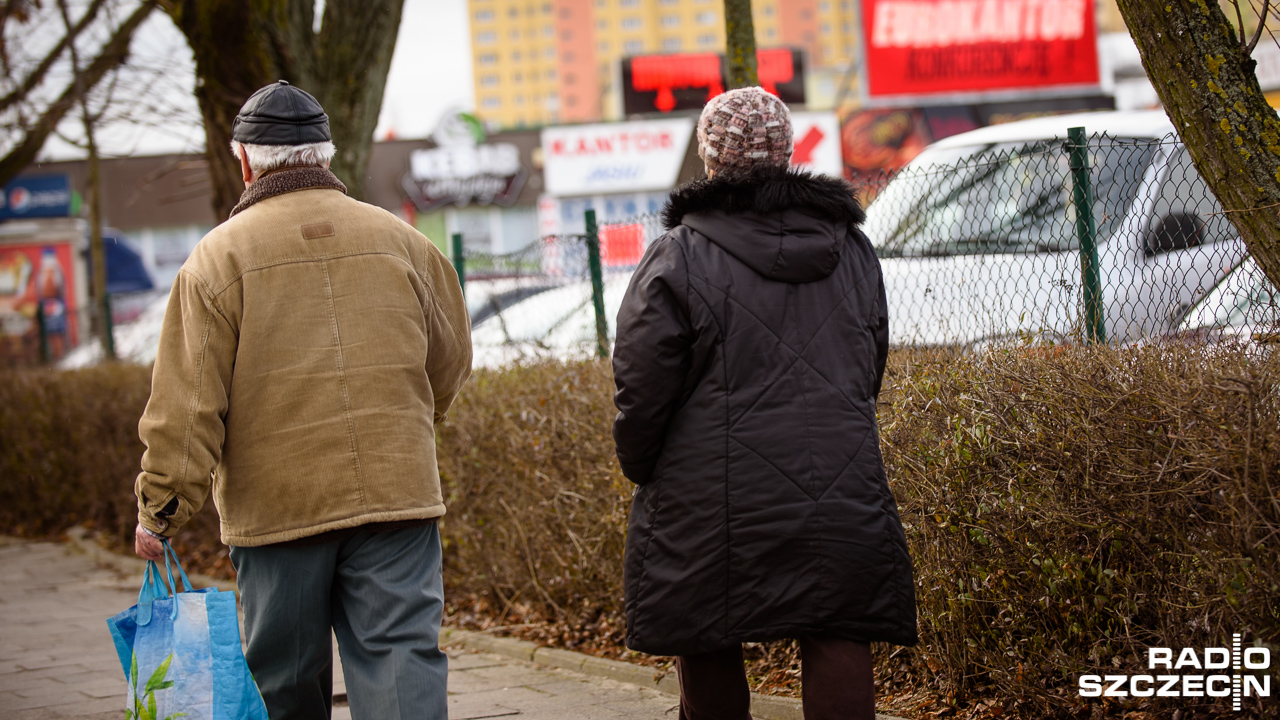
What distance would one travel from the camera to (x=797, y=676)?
435 cm

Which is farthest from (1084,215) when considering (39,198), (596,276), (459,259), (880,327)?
(39,198)

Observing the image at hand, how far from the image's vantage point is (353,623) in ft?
9.16

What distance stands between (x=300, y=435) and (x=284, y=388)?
0.12 m

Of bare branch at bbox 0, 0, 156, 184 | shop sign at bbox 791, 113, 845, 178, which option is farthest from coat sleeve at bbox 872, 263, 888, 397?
shop sign at bbox 791, 113, 845, 178

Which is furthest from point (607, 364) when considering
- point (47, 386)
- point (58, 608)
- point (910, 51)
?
point (910, 51)

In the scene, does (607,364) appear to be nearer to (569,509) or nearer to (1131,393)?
(569,509)

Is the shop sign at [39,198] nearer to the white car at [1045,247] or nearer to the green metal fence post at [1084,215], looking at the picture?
the white car at [1045,247]

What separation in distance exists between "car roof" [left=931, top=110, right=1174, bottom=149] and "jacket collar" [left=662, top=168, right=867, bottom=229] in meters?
3.77

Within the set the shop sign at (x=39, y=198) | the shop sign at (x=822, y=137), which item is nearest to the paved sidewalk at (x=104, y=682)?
the shop sign at (x=822, y=137)

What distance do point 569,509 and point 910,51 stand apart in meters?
21.3

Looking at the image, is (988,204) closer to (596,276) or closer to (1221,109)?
(596,276)

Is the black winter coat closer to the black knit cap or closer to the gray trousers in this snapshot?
the gray trousers

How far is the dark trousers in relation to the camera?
102 inches

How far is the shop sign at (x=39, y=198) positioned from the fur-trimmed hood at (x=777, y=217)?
28.8 metres
